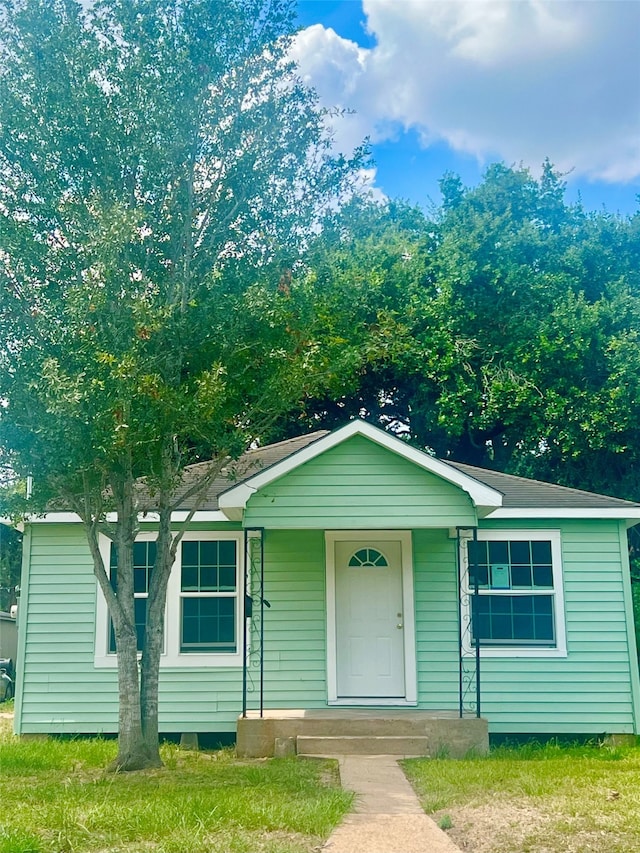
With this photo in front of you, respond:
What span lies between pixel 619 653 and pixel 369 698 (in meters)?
3.17

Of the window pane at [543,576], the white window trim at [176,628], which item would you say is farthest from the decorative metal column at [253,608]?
the window pane at [543,576]

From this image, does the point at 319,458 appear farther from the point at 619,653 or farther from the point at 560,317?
the point at 560,317

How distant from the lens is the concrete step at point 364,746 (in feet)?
29.8

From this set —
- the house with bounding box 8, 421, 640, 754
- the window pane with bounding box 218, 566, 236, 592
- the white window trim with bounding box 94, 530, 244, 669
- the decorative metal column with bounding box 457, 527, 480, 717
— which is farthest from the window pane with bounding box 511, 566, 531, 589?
the window pane with bounding box 218, 566, 236, 592

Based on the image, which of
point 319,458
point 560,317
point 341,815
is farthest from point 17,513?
point 560,317

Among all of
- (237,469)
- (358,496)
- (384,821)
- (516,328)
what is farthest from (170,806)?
(516,328)

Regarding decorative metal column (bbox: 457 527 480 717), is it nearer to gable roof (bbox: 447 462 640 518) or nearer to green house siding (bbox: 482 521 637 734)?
green house siding (bbox: 482 521 637 734)

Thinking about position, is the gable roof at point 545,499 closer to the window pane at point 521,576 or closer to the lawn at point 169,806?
the window pane at point 521,576

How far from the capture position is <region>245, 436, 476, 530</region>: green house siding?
31.9 ft

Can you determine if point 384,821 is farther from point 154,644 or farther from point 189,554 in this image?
point 189,554

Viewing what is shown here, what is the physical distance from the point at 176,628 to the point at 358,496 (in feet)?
9.80

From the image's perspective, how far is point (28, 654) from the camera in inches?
426

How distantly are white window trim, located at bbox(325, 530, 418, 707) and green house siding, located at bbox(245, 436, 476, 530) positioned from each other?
111cm

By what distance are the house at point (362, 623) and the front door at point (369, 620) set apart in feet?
0.06
